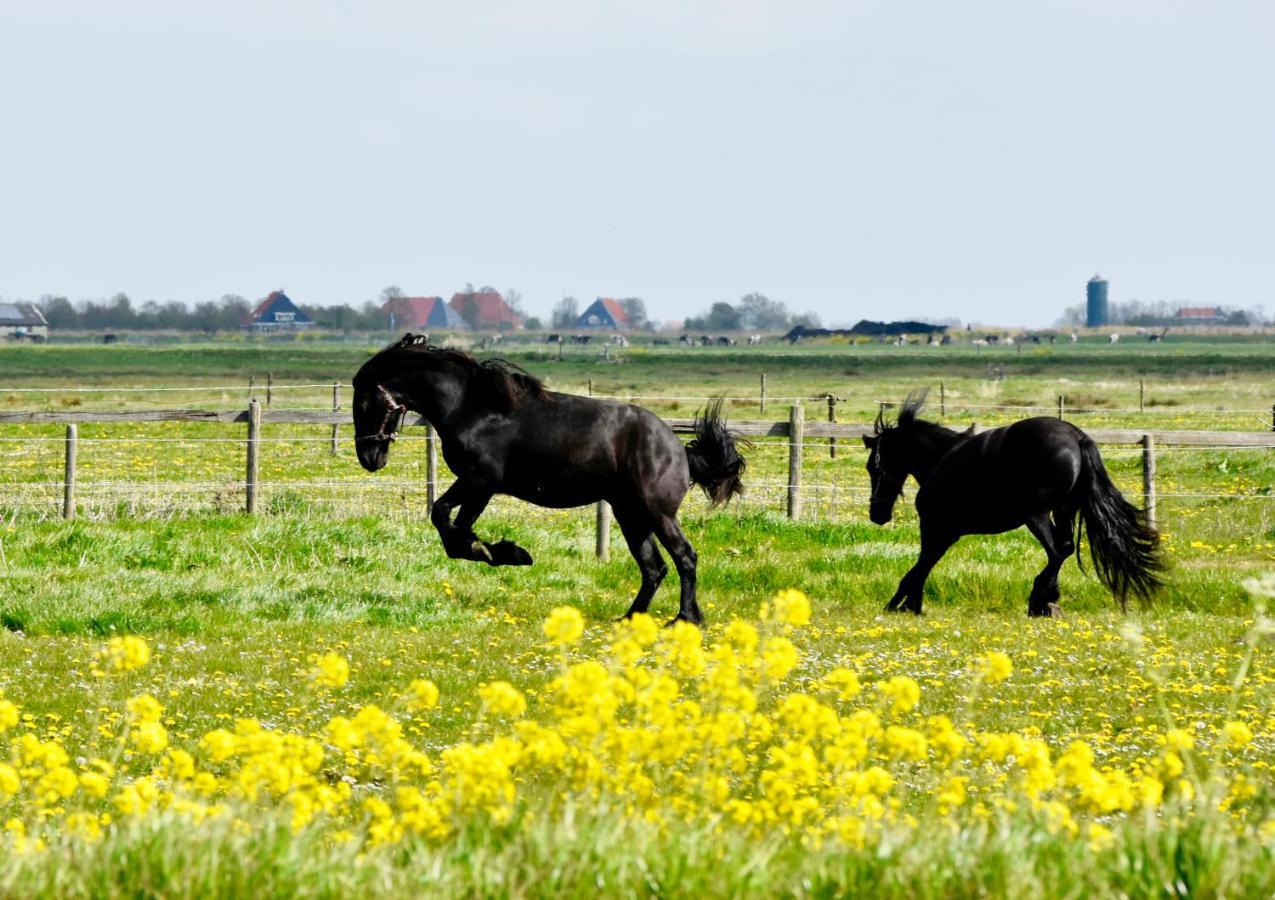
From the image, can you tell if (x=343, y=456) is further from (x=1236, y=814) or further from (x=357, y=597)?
(x=1236, y=814)

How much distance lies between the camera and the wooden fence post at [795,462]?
19.8 m

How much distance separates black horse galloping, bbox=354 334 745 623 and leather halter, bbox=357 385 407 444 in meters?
0.01

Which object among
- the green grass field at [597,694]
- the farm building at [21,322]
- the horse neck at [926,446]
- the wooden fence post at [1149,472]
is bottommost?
the green grass field at [597,694]

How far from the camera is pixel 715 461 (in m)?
13.8

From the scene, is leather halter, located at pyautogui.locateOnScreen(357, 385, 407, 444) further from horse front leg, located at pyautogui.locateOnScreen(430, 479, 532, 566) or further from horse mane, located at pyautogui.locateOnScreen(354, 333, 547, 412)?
horse front leg, located at pyautogui.locateOnScreen(430, 479, 532, 566)

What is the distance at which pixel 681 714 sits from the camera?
504cm

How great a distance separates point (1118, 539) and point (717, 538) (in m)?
5.30

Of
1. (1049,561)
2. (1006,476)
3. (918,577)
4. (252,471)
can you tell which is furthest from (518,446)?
(252,471)

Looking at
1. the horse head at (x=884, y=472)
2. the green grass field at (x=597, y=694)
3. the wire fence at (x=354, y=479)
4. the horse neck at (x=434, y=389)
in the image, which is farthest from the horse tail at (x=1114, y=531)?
the horse neck at (x=434, y=389)

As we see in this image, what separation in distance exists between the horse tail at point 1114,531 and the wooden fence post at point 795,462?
20.9ft

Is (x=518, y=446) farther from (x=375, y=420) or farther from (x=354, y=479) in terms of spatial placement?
(x=354, y=479)

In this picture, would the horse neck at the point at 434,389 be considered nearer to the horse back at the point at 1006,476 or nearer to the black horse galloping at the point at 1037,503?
the black horse galloping at the point at 1037,503

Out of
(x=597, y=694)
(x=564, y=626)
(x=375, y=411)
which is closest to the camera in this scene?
(x=597, y=694)

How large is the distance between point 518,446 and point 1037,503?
14.2 feet
